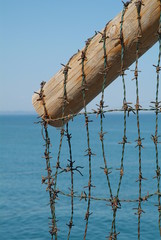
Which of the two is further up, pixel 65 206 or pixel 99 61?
pixel 65 206

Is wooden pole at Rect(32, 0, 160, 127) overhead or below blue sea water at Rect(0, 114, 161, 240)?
below

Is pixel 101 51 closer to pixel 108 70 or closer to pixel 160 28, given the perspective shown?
pixel 108 70

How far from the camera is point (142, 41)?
244 centimetres

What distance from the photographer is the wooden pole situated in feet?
7.90

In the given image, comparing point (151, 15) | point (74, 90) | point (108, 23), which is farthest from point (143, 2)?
point (74, 90)

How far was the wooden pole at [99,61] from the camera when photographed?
7.90 ft

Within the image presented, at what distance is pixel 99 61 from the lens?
101 inches

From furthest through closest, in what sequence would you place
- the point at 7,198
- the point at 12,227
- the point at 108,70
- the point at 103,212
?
1. the point at 7,198
2. the point at 103,212
3. the point at 12,227
4. the point at 108,70

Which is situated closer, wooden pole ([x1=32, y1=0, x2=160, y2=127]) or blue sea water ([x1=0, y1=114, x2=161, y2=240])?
wooden pole ([x1=32, y1=0, x2=160, y2=127])

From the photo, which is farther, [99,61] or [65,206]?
[65,206]

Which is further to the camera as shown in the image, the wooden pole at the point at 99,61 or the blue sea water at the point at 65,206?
the blue sea water at the point at 65,206

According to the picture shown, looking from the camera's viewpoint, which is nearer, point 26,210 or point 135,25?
point 135,25

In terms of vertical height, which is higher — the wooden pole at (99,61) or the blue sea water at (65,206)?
the blue sea water at (65,206)

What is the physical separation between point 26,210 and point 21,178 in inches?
694
